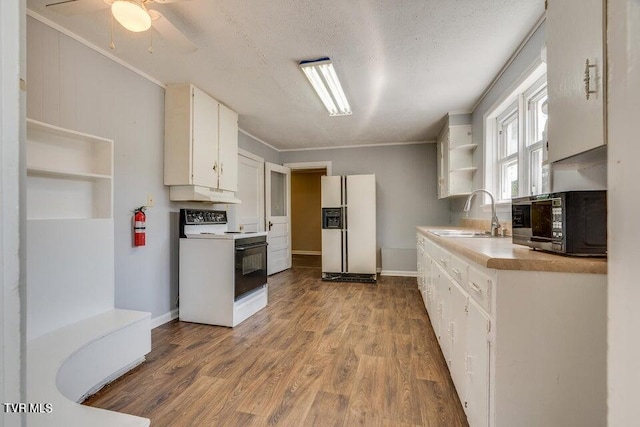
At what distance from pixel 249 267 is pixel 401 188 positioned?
3248 millimetres

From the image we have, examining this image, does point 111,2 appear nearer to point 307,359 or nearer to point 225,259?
point 225,259

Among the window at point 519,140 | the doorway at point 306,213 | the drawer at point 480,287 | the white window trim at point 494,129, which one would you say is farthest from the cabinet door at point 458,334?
the doorway at point 306,213

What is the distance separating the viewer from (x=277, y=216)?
552cm

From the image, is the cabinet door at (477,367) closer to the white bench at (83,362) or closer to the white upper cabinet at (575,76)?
the white upper cabinet at (575,76)

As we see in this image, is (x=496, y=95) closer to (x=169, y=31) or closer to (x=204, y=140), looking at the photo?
(x=169, y=31)

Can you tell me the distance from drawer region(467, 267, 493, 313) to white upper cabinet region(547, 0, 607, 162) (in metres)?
0.59

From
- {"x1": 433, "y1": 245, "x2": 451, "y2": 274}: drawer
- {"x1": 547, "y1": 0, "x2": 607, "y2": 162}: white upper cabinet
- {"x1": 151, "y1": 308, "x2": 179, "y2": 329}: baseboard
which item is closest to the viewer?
{"x1": 547, "y1": 0, "x2": 607, "y2": 162}: white upper cabinet

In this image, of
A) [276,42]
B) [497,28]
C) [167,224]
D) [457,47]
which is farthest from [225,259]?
[497,28]

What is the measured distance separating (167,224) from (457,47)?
305cm

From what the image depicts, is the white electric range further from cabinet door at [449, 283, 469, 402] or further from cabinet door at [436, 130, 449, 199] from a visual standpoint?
cabinet door at [436, 130, 449, 199]

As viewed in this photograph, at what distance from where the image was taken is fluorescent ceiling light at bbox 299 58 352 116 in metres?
2.52

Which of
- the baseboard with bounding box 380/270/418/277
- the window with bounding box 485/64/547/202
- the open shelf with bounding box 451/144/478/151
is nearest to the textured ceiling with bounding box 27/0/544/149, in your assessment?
the window with bounding box 485/64/547/202

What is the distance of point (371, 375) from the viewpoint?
1995mm

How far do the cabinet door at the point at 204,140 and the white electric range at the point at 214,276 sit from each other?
0.41 metres
